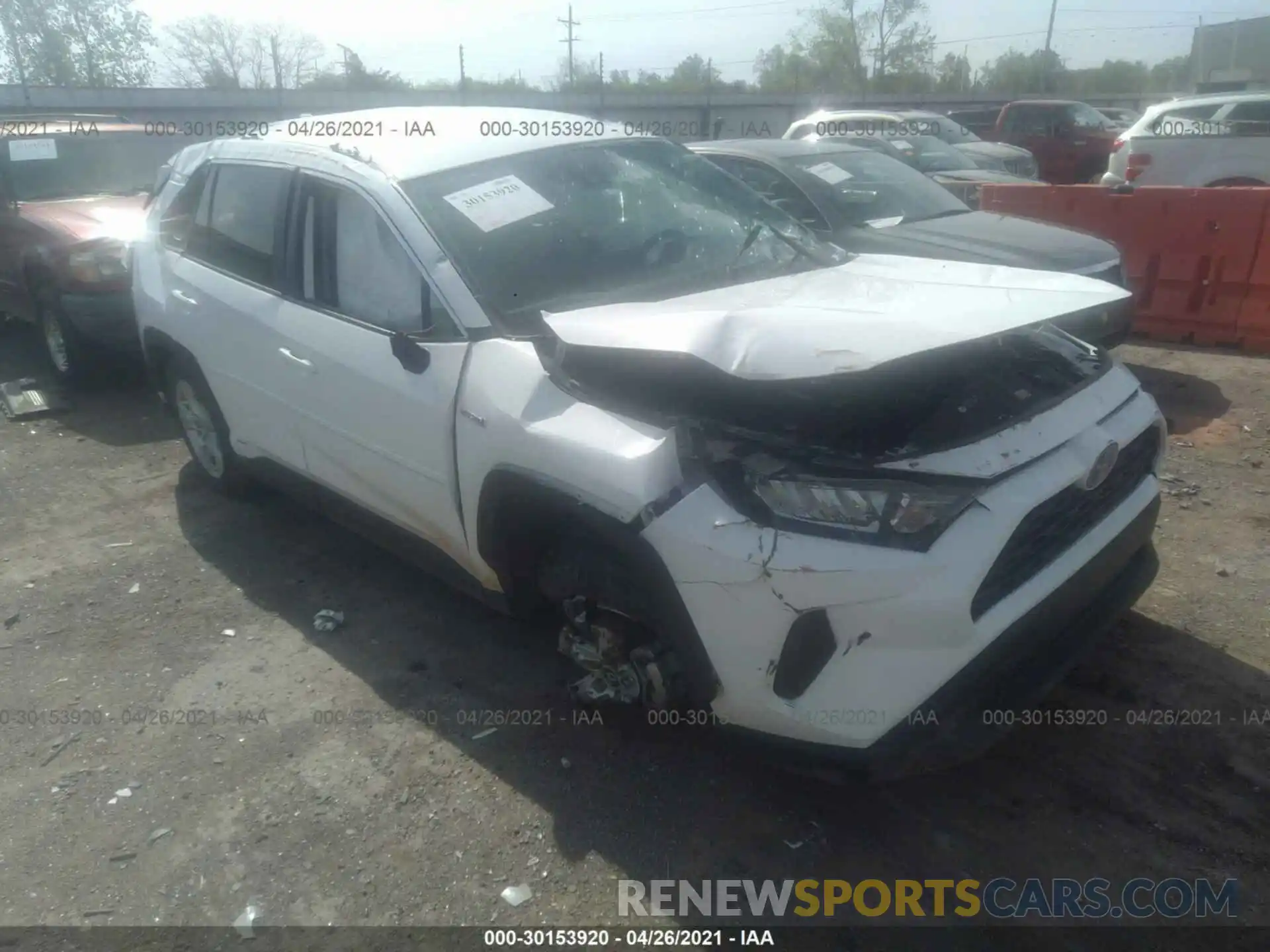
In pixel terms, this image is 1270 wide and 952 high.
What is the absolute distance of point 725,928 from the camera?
240 centimetres

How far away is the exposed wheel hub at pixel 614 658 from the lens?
262 centimetres

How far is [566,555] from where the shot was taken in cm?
282

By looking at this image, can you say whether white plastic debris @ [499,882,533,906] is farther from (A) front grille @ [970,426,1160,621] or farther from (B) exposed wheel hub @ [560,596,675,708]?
(A) front grille @ [970,426,1160,621]

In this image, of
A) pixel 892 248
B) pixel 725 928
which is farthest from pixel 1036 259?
pixel 725 928

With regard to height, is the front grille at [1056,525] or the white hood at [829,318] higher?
the white hood at [829,318]

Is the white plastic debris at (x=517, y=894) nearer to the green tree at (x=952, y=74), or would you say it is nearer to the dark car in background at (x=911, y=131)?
the dark car in background at (x=911, y=131)

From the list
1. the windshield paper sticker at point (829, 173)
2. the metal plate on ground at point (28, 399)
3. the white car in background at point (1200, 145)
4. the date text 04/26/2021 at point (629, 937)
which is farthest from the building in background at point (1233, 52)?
the date text 04/26/2021 at point (629, 937)

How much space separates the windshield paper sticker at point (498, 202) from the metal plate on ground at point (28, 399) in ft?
15.8

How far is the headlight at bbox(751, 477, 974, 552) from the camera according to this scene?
220 centimetres

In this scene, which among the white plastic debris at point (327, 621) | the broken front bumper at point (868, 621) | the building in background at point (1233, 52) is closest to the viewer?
the broken front bumper at point (868, 621)

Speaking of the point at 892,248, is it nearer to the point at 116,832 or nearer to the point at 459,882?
the point at 459,882

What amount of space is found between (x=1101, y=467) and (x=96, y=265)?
625 cm

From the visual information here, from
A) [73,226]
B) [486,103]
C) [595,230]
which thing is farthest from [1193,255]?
[486,103]

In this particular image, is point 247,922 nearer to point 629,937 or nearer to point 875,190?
point 629,937
